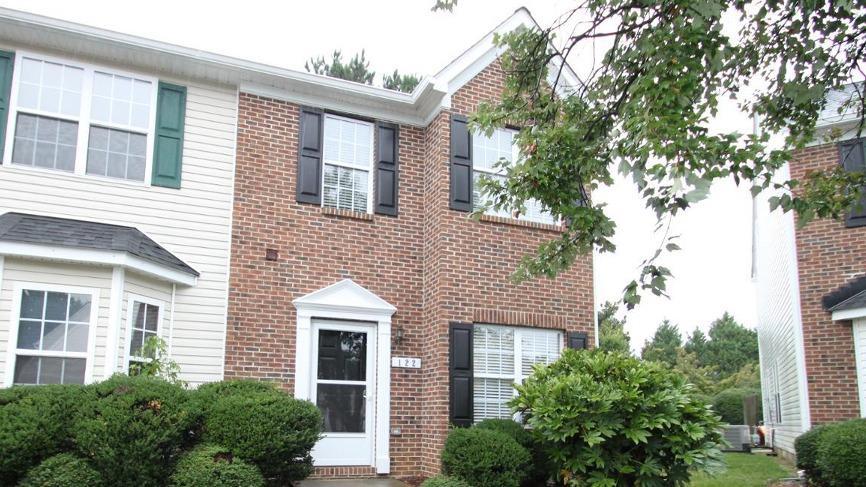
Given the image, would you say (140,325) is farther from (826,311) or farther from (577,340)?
(826,311)

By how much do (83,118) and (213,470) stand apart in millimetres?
5062

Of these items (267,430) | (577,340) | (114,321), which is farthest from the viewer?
(577,340)

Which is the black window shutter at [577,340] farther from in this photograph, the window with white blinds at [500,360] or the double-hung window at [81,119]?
the double-hung window at [81,119]

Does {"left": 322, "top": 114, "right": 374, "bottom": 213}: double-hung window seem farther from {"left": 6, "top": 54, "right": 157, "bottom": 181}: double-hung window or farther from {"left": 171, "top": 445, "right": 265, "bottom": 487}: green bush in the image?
{"left": 171, "top": 445, "right": 265, "bottom": 487}: green bush

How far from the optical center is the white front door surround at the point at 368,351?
10.2 meters

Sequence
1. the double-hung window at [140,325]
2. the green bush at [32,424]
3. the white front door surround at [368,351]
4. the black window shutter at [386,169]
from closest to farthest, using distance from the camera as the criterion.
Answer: the green bush at [32,424], the double-hung window at [140,325], the white front door surround at [368,351], the black window shutter at [386,169]

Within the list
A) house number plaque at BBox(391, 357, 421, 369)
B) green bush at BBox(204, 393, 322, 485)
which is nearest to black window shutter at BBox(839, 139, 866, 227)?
house number plaque at BBox(391, 357, 421, 369)

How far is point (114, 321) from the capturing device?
28.8ft

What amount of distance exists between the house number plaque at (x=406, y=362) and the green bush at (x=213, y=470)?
340cm

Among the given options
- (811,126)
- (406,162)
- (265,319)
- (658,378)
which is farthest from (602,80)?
(265,319)

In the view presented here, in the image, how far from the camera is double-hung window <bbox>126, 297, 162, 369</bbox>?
909cm

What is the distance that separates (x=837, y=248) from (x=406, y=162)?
23.5 feet

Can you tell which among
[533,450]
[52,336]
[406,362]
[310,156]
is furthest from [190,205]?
[533,450]

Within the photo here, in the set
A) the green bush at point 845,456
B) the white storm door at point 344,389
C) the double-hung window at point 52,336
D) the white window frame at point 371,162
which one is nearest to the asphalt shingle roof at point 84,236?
the double-hung window at point 52,336
